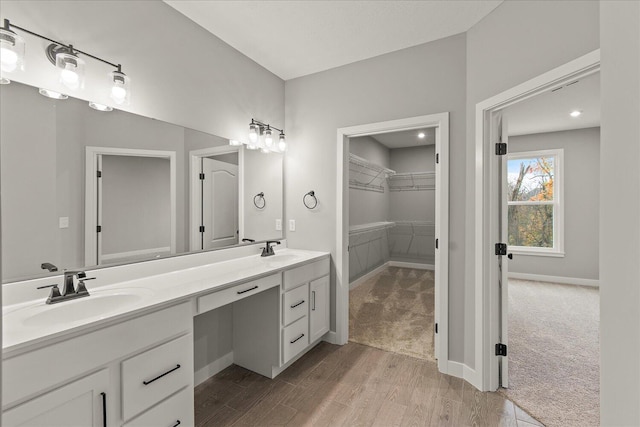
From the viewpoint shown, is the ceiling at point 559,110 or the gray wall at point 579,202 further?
the gray wall at point 579,202

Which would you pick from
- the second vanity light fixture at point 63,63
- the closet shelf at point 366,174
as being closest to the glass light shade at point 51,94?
the second vanity light fixture at point 63,63

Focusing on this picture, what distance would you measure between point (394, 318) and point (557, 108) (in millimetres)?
3317

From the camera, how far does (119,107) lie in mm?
1819

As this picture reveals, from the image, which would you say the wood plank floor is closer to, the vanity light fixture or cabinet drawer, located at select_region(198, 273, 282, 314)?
cabinet drawer, located at select_region(198, 273, 282, 314)

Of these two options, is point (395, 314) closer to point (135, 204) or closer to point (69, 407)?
point (135, 204)

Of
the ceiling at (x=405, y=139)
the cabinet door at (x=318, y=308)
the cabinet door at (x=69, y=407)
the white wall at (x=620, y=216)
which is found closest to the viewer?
the white wall at (x=620, y=216)

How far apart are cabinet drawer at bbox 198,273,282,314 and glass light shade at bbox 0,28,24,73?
1.39 metres

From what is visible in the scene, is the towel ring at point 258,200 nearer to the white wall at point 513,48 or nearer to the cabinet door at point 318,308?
the cabinet door at point 318,308

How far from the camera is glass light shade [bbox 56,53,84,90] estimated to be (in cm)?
155

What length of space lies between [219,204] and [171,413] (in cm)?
146

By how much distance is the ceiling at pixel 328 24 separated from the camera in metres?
2.10

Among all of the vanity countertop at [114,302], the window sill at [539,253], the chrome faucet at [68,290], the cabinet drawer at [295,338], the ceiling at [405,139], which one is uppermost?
the ceiling at [405,139]

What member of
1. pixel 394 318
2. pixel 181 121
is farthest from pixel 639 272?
pixel 394 318

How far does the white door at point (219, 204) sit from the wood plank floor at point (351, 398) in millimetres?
1070
